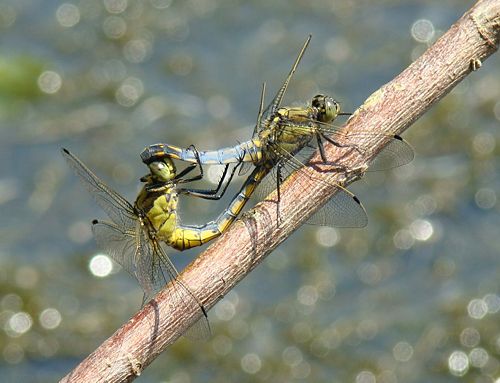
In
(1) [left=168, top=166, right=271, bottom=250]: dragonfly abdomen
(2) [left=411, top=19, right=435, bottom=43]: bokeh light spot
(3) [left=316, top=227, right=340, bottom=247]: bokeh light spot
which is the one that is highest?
(2) [left=411, top=19, right=435, bottom=43]: bokeh light spot

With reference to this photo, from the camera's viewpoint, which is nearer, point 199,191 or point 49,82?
point 199,191

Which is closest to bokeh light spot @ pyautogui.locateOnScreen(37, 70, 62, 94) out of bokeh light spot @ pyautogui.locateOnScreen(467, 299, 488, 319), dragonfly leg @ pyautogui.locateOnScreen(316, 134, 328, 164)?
bokeh light spot @ pyautogui.locateOnScreen(467, 299, 488, 319)

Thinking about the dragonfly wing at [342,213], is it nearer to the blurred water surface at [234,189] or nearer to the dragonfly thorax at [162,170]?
the dragonfly thorax at [162,170]

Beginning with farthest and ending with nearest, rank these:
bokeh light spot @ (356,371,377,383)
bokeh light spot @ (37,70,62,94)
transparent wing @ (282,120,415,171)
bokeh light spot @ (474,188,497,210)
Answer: bokeh light spot @ (37,70,62,94), bokeh light spot @ (474,188,497,210), bokeh light spot @ (356,371,377,383), transparent wing @ (282,120,415,171)

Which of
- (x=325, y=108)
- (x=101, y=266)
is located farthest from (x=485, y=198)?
(x=325, y=108)

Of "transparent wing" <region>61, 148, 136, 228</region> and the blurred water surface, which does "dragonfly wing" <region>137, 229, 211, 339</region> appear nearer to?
"transparent wing" <region>61, 148, 136, 228</region>

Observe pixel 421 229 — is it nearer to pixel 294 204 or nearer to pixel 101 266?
pixel 101 266

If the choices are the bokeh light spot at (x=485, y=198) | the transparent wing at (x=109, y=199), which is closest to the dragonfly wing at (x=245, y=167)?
the transparent wing at (x=109, y=199)
